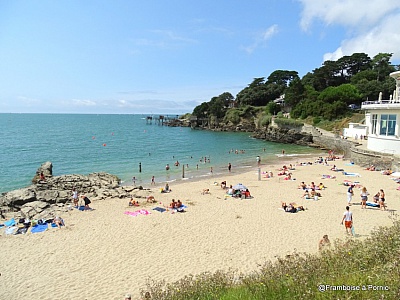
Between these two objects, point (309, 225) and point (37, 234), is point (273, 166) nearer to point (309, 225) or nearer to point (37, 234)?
point (309, 225)


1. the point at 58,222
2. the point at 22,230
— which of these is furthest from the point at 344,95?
the point at 22,230

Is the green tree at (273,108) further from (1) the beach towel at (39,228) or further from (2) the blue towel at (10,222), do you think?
(2) the blue towel at (10,222)

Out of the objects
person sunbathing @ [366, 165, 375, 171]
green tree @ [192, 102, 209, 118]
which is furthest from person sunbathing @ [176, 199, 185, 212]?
green tree @ [192, 102, 209, 118]

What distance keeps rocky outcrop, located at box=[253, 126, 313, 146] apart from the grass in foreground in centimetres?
4666

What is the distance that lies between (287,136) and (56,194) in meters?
44.0

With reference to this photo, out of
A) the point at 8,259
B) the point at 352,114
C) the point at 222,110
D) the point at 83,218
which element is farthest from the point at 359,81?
the point at 8,259

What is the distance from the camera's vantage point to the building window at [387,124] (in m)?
25.5

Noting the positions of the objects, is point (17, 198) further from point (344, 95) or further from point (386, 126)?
point (344, 95)

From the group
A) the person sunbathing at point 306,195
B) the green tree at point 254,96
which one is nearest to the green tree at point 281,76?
the green tree at point 254,96

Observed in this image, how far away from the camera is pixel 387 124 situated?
85.3ft

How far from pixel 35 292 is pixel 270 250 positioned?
8063 mm

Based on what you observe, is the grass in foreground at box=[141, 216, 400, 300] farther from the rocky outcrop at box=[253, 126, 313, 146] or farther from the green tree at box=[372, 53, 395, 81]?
the green tree at box=[372, 53, 395, 81]

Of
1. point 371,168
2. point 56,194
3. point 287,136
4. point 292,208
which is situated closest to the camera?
point 292,208

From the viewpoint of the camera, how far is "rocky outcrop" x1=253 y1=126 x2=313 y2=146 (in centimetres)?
5175
